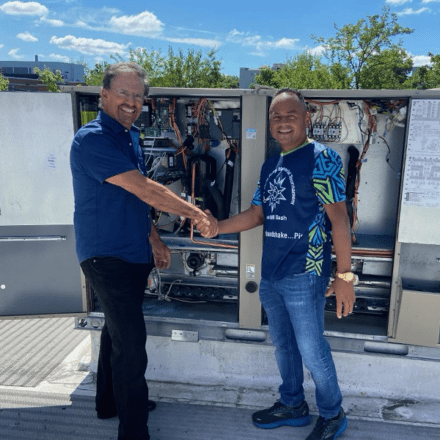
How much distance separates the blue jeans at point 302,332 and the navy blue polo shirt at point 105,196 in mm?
808

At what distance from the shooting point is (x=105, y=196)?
6.56ft

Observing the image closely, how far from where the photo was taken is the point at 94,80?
17250 mm

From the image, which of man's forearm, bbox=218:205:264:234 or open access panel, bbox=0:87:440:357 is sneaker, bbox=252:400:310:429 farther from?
man's forearm, bbox=218:205:264:234

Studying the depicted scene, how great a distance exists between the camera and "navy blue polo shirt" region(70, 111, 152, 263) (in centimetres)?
189

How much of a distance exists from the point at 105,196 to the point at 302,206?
3.31ft

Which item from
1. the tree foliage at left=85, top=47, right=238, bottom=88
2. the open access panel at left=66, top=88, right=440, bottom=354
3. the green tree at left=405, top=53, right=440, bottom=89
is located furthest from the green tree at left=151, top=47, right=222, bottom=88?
the open access panel at left=66, top=88, right=440, bottom=354

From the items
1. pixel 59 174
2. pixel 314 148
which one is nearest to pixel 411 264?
pixel 314 148

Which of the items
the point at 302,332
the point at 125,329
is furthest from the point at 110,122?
the point at 302,332

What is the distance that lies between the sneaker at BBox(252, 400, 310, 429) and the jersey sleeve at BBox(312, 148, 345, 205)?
1330mm

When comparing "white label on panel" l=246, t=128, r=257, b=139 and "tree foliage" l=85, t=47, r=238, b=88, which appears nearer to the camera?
"white label on panel" l=246, t=128, r=257, b=139

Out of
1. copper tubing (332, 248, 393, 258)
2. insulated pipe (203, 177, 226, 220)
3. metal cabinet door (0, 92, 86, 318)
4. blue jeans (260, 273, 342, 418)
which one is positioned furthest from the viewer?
insulated pipe (203, 177, 226, 220)

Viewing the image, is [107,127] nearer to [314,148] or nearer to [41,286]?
[314,148]

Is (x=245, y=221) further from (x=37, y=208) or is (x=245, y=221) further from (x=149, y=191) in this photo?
(x=37, y=208)

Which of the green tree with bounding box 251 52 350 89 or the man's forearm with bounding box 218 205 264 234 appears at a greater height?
the green tree with bounding box 251 52 350 89
